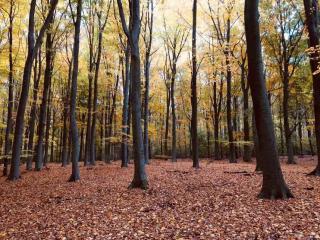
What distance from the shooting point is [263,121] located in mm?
7805

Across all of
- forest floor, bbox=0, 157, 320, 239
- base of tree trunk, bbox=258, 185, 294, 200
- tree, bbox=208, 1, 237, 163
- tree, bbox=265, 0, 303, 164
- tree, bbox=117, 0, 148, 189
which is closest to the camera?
forest floor, bbox=0, 157, 320, 239

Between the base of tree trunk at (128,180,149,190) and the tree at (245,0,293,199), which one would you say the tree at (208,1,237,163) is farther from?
the base of tree trunk at (128,180,149,190)

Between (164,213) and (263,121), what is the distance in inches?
139

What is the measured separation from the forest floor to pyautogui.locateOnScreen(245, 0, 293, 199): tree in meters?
0.45

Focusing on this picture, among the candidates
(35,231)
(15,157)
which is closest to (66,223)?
(35,231)

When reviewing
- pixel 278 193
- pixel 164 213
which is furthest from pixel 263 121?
pixel 164 213

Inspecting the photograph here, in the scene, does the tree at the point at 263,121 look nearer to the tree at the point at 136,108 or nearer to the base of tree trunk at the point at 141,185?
the base of tree trunk at the point at 141,185

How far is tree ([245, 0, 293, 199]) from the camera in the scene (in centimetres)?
752

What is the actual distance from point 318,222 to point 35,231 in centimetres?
567

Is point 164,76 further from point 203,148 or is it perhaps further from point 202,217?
point 202,217

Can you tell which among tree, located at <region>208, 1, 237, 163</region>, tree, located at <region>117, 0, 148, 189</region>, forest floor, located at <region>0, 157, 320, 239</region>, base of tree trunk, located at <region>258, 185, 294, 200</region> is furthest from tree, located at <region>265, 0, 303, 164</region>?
base of tree trunk, located at <region>258, 185, 294, 200</region>

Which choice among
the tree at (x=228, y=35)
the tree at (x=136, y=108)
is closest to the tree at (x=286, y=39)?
the tree at (x=228, y=35)

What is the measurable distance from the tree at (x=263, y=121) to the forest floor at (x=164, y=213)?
1.48 ft

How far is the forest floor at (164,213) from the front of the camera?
5.51m
